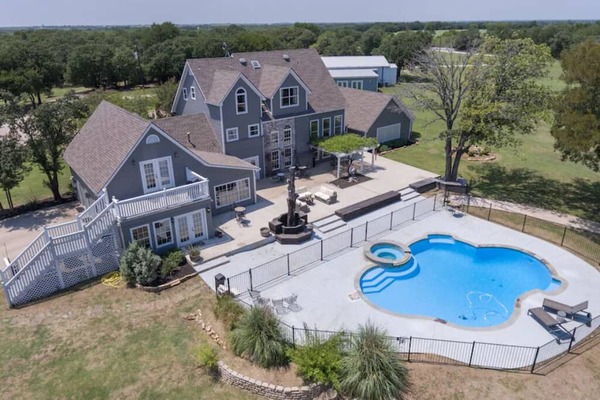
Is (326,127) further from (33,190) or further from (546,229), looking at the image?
(33,190)

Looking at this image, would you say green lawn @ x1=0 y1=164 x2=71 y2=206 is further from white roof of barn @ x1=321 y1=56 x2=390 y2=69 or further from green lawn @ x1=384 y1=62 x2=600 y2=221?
white roof of barn @ x1=321 y1=56 x2=390 y2=69

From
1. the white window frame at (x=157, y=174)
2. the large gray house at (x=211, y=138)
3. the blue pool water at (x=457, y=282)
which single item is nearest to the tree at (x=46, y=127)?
the large gray house at (x=211, y=138)

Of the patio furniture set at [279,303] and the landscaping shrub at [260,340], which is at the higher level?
the landscaping shrub at [260,340]

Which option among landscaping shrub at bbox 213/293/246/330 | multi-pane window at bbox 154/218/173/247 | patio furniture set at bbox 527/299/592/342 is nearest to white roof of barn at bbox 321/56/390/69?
multi-pane window at bbox 154/218/173/247

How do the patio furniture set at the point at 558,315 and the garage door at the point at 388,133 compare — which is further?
the garage door at the point at 388,133

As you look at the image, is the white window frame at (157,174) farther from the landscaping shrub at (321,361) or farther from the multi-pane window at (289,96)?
the landscaping shrub at (321,361)
